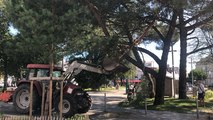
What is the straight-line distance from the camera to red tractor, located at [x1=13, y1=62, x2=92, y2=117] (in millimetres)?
17297

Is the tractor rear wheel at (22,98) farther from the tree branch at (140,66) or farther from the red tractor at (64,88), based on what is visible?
the tree branch at (140,66)

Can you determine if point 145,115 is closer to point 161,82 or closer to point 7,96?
point 161,82

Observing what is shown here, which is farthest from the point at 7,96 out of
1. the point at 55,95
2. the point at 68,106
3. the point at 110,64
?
the point at 110,64

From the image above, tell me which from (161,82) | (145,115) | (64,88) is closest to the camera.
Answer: (64,88)

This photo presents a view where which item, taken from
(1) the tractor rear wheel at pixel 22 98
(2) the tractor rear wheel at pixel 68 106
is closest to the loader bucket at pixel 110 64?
(2) the tractor rear wheel at pixel 68 106

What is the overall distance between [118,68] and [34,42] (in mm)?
6725

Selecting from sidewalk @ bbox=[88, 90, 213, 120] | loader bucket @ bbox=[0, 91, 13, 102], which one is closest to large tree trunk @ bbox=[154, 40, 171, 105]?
sidewalk @ bbox=[88, 90, 213, 120]

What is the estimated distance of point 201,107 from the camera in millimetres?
23328

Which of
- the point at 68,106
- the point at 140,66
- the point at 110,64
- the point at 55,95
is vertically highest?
the point at 140,66

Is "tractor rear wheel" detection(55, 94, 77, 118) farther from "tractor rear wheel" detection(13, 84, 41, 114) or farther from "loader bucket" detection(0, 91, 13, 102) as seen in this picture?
"loader bucket" detection(0, 91, 13, 102)

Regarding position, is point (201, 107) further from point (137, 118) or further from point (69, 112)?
point (69, 112)

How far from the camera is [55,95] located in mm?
17391

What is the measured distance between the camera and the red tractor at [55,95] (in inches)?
681

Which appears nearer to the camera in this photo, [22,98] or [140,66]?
[22,98]
